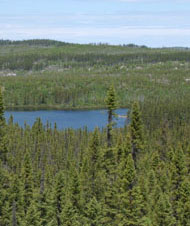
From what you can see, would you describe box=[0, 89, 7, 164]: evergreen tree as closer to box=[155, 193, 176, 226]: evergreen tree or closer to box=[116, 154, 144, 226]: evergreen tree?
box=[116, 154, 144, 226]: evergreen tree

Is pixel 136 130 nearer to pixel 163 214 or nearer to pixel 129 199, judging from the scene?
pixel 129 199

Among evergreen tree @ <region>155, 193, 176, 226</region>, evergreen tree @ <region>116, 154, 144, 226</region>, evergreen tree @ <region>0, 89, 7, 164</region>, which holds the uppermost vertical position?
evergreen tree @ <region>0, 89, 7, 164</region>

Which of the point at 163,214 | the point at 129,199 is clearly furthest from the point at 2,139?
the point at 163,214

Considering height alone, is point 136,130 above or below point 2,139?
above

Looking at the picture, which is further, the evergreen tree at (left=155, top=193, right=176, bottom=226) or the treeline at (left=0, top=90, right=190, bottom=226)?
the evergreen tree at (left=155, top=193, right=176, bottom=226)

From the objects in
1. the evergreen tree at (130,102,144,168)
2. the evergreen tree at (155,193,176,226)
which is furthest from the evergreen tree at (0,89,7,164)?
the evergreen tree at (155,193,176,226)

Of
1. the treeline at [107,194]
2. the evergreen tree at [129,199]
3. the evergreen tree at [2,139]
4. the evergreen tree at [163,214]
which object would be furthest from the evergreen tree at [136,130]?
the evergreen tree at [2,139]

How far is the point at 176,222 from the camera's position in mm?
50812

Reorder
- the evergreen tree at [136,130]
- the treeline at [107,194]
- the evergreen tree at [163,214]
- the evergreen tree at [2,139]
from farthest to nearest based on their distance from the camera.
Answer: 1. the evergreen tree at [2,139]
2. the evergreen tree at [136,130]
3. the evergreen tree at [163,214]
4. the treeline at [107,194]

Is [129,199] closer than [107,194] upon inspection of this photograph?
Yes

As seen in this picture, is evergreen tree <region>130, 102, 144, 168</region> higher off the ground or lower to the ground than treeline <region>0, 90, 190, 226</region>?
higher

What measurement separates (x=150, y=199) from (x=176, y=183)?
569cm

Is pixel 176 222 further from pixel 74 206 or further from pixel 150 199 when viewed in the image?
pixel 74 206

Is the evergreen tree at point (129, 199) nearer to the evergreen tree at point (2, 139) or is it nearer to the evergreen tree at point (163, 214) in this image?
the evergreen tree at point (163, 214)
